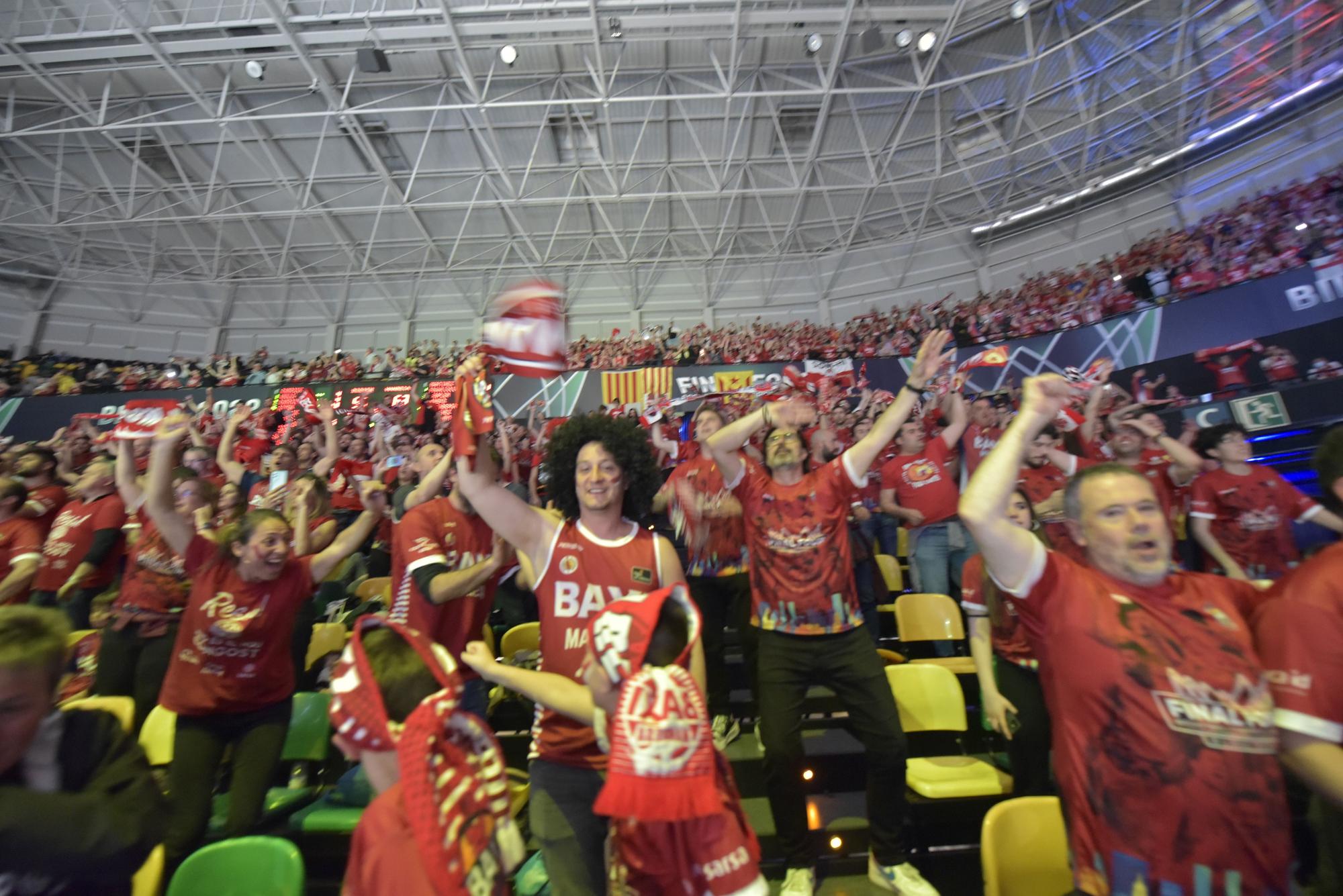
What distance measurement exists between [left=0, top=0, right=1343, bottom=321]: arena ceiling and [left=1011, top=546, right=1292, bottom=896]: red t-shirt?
10907 mm

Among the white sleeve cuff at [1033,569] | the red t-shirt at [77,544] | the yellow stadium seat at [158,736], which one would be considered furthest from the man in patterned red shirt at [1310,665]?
the red t-shirt at [77,544]

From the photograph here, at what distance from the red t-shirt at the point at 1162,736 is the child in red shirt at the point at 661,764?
3.01ft

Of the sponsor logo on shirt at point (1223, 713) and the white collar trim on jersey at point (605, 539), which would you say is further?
the white collar trim on jersey at point (605, 539)

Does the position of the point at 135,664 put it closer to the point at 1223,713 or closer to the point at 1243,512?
the point at 1223,713

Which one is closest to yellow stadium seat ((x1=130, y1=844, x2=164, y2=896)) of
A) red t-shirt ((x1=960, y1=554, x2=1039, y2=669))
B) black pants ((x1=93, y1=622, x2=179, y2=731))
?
black pants ((x1=93, y1=622, x2=179, y2=731))

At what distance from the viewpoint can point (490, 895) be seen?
118 cm

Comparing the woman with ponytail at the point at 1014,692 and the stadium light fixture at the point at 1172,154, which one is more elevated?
the stadium light fixture at the point at 1172,154

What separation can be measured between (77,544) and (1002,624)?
5814 millimetres

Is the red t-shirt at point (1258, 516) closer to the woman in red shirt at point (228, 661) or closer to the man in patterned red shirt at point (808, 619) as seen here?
the man in patterned red shirt at point (808, 619)

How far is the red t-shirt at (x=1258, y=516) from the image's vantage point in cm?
363

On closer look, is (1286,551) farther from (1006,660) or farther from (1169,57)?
(1169,57)

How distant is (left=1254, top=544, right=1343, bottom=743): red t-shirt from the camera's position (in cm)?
134

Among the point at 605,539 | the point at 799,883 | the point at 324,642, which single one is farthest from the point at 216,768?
the point at 799,883

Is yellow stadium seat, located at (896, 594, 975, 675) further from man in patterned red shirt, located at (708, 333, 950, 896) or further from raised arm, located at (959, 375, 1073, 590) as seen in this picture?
raised arm, located at (959, 375, 1073, 590)
